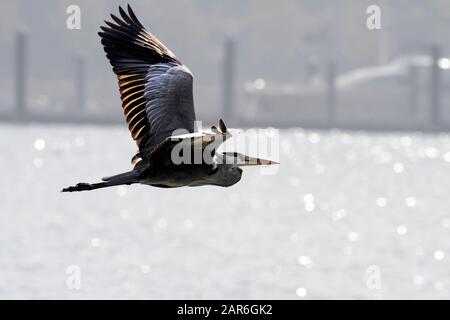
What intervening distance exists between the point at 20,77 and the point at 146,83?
504 ft

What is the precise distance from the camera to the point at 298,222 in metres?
75.7

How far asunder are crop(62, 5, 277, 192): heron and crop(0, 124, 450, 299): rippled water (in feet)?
94.9

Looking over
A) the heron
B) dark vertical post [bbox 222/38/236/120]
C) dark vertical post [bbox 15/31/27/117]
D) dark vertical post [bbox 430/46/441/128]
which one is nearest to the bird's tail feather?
the heron

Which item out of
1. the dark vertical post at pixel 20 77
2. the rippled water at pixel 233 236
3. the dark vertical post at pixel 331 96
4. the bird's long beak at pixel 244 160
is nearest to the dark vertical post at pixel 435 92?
the dark vertical post at pixel 331 96

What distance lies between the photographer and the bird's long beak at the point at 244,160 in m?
12.2

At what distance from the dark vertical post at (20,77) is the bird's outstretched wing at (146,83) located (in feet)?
480

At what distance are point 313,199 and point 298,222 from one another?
16.8 meters

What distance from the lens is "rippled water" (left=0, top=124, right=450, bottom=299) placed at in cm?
4838

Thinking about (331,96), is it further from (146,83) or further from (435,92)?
(146,83)

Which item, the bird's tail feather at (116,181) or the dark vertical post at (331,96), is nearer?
the bird's tail feather at (116,181)

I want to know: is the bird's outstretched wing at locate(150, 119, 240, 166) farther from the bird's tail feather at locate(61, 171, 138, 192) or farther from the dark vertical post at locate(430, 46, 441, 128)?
the dark vertical post at locate(430, 46, 441, 128)

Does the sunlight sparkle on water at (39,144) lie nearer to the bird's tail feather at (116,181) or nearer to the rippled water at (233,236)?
the rippled water at (233,236)

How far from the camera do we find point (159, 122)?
46.6 feet

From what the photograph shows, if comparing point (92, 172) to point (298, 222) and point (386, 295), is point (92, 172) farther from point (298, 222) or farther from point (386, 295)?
point (386, 295)
